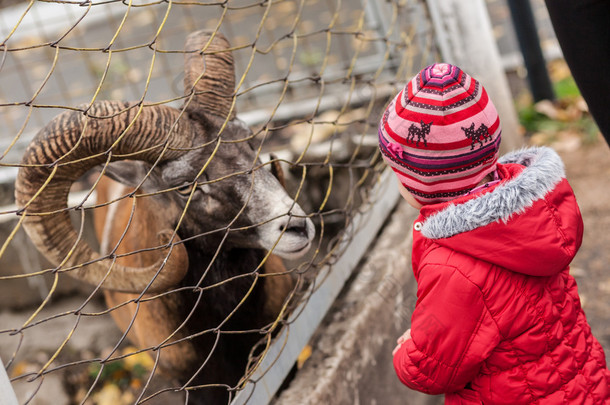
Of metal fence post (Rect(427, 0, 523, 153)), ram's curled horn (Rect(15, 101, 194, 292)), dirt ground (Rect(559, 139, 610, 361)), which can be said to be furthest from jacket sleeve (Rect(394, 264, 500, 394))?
metal fence post (Rect(427, 0, 523, 153))

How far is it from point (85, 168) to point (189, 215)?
1.56ft

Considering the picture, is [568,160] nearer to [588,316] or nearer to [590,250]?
[590,250]

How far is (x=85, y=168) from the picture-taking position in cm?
249

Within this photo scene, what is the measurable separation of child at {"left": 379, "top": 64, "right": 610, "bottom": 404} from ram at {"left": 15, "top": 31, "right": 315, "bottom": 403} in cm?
69

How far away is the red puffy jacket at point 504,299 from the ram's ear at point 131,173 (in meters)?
1.42

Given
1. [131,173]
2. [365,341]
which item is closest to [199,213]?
[131,173]

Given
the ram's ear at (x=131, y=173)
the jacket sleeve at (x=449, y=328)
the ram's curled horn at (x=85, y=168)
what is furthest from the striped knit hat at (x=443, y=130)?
the ram's ear at (x=131, y=173)

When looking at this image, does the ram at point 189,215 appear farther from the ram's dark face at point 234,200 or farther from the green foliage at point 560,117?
the green foliage at point 560,117

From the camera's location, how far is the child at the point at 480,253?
1.65 meters

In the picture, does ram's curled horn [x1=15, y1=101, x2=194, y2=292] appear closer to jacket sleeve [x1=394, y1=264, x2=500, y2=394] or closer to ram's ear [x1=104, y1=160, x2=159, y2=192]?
ram's ear [x1=104, y1=160, x2=159, y2=192]

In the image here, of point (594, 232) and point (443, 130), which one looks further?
point (594, 232)

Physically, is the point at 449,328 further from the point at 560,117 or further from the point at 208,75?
the point at 560,117

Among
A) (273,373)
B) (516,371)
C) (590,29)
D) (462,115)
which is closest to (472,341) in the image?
(516,371)

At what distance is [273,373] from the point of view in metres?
2.41
